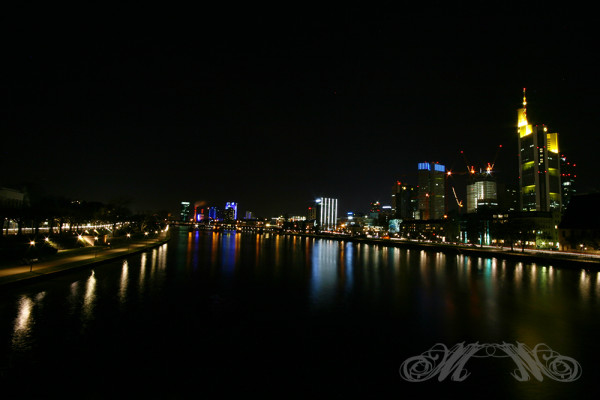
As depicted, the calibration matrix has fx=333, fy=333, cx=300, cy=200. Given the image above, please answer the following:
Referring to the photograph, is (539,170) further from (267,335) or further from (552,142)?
(267,335)

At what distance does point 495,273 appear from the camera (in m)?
25.0

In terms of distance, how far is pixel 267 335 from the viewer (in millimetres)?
9008

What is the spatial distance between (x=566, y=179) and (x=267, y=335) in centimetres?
13491

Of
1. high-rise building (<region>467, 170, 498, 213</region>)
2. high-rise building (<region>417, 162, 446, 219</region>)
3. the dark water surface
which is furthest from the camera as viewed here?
high-rise building (<region>417, 162, 446, 219</region>)

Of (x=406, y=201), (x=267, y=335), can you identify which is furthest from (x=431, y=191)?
(x=267, y=335)

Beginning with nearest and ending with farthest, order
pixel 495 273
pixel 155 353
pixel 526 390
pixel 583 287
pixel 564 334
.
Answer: pixel 526 390 < pixel 155 353 < pixel 564 334 < pixel 583 287 < pixel 495 273

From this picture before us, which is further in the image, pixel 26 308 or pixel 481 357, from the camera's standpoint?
pixel 26 308

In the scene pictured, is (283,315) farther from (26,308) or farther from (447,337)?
(26,308)

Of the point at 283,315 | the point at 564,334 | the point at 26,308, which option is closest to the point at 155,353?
the point at 283,315

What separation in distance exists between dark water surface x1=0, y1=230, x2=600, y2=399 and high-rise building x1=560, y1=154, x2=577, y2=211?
4473 inches

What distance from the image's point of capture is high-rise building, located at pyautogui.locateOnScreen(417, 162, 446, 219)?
17850cm

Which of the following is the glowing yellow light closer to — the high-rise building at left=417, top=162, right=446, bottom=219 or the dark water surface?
the high-rise building at left=417, top=162, right=446, bottom=219

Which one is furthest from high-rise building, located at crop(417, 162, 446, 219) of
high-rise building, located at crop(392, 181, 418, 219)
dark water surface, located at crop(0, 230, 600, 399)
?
dark water surface, located at crop(0, 230, 600, 399)

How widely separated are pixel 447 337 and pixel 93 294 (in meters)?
12.6
